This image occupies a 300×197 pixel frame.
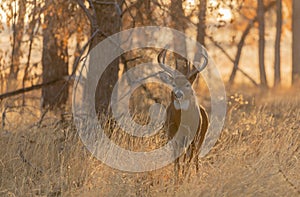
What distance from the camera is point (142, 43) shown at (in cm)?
1129

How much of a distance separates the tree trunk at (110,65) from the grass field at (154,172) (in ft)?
4.49

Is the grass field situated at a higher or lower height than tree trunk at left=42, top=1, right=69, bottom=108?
lower

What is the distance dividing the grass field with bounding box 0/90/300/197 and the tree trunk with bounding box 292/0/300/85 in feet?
42.0

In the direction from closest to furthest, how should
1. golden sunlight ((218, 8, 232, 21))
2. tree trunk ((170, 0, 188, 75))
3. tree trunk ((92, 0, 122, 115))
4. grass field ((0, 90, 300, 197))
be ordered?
grass field ((0, 90, 300, 197)) < tree trunk ((170, 0, 188, 75)) < golden sunlight ((218, 8, 232, 21)) < tree trunk ((92, 0, 122, 115))

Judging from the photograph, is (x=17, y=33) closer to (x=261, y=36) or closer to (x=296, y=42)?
(x=261, y=36)

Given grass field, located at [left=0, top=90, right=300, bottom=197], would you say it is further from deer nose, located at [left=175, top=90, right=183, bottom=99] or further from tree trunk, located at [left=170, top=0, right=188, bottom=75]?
tree trunk, located at [left=170, top=0, right=188, bottom=75]

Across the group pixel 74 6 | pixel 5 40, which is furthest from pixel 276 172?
pixel 5 40

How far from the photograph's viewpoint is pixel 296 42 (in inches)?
918

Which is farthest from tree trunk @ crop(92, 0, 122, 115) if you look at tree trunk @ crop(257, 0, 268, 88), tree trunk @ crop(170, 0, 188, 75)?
tree trunk @ crop(257, 0, 268, 88)

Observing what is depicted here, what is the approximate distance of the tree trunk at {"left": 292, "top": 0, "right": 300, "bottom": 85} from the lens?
69.7 feet

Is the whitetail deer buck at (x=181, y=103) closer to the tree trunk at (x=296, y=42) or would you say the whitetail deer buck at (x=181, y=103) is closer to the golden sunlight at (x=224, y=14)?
the golden sunlight at (x=224, y=14)

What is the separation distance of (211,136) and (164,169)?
1.56 metres

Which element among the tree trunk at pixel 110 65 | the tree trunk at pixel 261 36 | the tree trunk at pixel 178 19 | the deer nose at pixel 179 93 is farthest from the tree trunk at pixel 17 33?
the tree trunk at pixel 261 36

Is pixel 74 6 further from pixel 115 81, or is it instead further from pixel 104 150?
pixel 104 150
